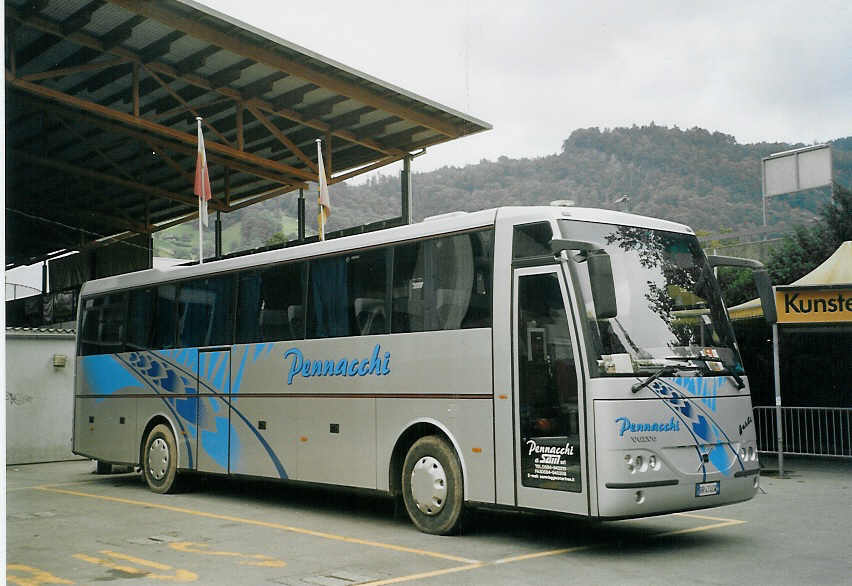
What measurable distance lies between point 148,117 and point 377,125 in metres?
5.48

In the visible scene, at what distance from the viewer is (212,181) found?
1150 inches

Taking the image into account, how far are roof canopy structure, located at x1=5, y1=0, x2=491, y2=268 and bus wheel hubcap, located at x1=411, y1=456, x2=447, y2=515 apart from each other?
33.3ft

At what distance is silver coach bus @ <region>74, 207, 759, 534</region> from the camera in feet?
27.9

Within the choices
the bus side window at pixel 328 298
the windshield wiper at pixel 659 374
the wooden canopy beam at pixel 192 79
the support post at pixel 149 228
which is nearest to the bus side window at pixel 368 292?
the bus side window at pixel 328 298

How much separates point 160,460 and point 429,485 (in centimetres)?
616

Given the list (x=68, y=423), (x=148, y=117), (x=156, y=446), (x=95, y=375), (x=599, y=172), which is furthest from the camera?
(x=599, y=172)

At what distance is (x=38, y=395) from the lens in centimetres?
2041

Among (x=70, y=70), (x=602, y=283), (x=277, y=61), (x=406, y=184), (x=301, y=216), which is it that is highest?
(x=277, y=61)

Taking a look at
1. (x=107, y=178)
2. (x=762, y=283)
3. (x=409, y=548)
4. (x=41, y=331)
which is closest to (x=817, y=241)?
(x=762, y=283)

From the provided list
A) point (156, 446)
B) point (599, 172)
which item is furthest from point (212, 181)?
point (599, 172)

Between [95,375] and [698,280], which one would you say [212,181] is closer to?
[95,375]

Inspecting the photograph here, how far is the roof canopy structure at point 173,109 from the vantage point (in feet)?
57.1

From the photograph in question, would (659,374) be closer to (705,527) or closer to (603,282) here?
(603,282)

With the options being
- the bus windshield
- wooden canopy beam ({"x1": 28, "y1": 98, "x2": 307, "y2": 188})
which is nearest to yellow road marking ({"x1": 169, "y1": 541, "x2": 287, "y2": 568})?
the bus windshield
